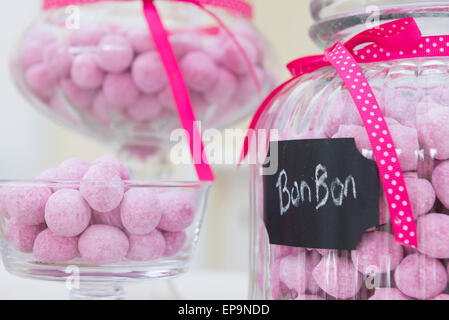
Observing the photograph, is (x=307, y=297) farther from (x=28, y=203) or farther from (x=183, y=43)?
(x=183, y=43)

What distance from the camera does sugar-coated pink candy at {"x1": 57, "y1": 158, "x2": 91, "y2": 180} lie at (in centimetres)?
41

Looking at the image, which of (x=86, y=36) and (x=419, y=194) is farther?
(x=86, y=36)

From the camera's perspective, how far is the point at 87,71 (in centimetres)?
58

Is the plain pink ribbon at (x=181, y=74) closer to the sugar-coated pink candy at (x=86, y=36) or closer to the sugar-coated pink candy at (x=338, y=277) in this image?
the sugar-coated pink candy at (x=86, y=36)

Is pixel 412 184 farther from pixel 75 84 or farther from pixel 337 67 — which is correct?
pixel 75 84

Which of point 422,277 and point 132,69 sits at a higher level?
point 132,69

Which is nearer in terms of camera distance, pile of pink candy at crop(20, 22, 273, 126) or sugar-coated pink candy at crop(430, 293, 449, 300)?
sugar-coated pink candy at crop(430, 293, 449, 300)

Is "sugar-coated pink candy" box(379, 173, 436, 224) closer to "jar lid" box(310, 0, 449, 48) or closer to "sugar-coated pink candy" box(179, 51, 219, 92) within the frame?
"jar lid" box(310, 0, 449, 48)

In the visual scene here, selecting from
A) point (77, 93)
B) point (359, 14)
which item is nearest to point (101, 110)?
point (77, 93)

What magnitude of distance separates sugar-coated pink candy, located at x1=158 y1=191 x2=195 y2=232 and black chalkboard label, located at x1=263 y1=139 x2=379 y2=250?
64mm

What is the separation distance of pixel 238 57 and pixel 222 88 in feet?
0.12

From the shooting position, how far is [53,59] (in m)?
0.60

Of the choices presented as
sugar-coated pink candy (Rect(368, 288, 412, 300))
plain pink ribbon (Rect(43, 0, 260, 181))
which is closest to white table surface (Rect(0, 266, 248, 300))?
plain pink ribbon (Rect(43, 0, 260, 181))

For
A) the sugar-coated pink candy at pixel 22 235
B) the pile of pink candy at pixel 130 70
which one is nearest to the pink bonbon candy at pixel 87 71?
the pile of pink candy at pixel 130 70
